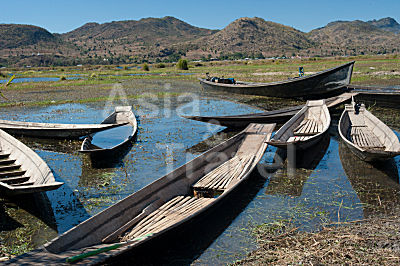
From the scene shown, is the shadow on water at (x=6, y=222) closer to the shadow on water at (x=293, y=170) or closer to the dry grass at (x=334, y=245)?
the dry grass at (x=334, y=245)

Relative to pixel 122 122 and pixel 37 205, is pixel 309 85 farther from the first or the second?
pixel 37 205

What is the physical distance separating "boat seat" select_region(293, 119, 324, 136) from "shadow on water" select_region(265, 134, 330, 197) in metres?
0.49

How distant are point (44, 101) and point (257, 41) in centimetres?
12433

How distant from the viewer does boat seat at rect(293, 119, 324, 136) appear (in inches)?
423

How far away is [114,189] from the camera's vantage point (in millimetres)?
7816

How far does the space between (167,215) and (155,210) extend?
0.32 metres

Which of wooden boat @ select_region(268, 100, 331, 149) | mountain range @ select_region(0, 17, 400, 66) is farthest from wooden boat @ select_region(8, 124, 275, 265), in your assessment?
mountain range @ select_region(0, 17, 400, 66)

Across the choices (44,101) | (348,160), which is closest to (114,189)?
(348,160)

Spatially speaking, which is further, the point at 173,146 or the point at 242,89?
the point at 242,89

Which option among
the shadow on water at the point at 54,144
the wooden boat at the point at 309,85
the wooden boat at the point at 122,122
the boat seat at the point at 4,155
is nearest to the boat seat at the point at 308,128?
the wooden boat at the point at 122,122

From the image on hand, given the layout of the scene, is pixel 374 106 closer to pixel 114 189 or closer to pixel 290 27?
pixel 114 189

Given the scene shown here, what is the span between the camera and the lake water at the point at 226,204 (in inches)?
220

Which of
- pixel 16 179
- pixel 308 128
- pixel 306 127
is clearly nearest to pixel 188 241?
pixel 16 179

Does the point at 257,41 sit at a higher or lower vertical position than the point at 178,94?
higher
